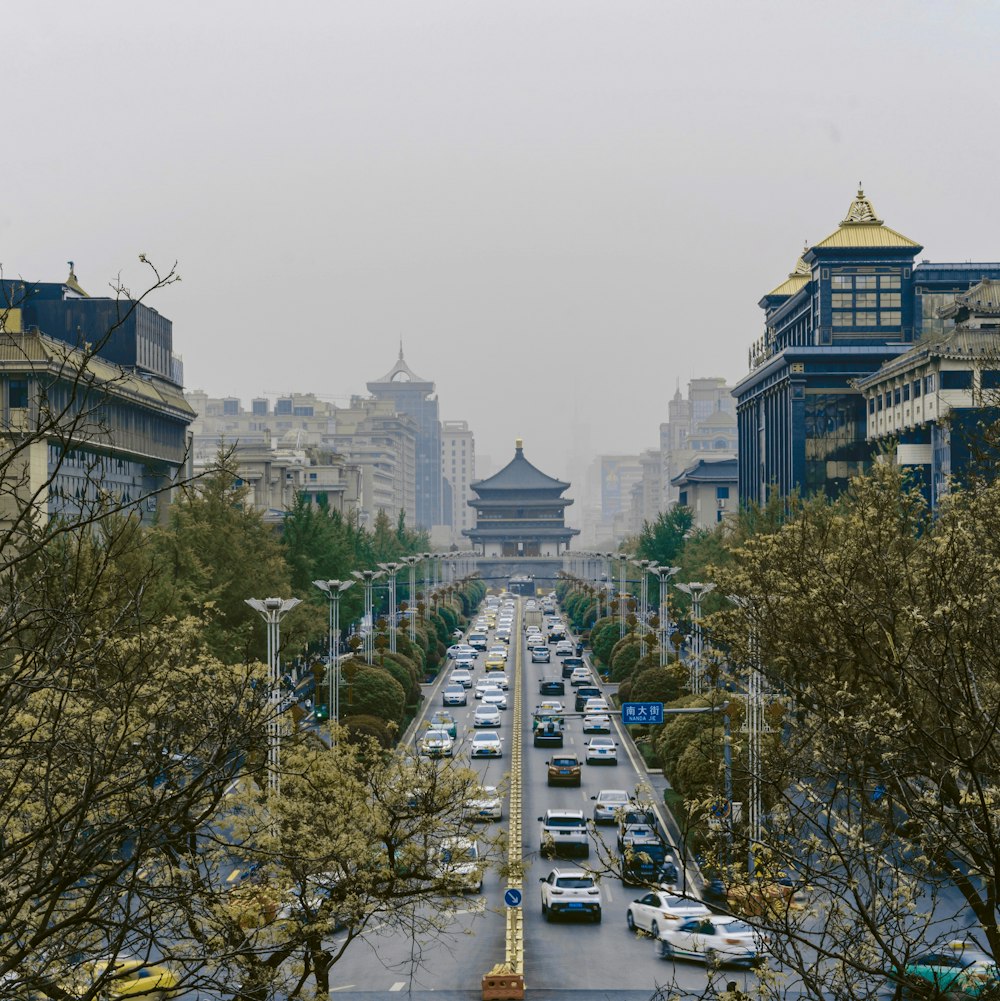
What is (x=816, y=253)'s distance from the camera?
343 feet

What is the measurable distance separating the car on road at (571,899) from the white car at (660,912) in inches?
54.1

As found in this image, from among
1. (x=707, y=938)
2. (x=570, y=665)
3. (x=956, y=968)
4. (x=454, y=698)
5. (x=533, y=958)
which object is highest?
(x=570, y=665)

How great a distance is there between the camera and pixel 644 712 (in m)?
41.5

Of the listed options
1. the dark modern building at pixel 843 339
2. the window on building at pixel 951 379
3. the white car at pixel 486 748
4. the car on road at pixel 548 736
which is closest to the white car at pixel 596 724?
the car on road at pixel 548 736

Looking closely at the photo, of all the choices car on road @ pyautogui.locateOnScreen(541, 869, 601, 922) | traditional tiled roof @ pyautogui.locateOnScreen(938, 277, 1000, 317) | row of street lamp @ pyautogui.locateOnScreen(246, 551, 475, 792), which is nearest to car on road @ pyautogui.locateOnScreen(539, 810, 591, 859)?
car on road @ pyautogui.locateOnScreen(541, 869, 601, 922)

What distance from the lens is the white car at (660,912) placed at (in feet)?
93.0

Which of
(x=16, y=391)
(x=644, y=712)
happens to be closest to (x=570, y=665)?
(x=16, y=391)

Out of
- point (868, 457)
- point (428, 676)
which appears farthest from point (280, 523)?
point (868, 457)

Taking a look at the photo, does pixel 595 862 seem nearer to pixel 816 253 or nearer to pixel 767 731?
pixel 767 731

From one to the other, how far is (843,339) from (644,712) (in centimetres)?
6735

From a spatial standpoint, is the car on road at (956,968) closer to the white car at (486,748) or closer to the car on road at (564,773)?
the car on road at (564,773)

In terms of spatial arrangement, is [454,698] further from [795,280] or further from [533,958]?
[795,280]

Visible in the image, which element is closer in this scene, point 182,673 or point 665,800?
point 182,673

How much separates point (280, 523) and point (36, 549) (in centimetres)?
10273
